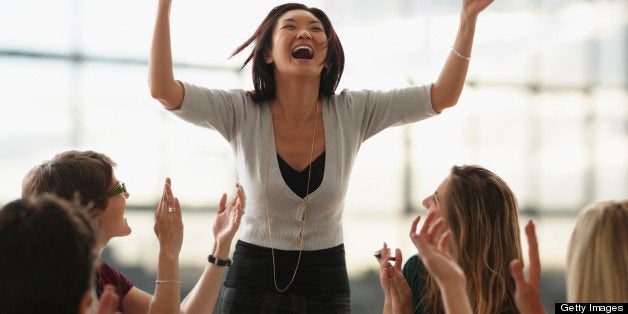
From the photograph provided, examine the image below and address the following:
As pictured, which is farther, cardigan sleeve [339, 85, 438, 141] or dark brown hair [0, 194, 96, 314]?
cardigan sleeve [339, 85, 438, 141]

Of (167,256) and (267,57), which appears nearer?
(167,256)

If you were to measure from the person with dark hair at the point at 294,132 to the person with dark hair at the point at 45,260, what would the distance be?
0.77 metres

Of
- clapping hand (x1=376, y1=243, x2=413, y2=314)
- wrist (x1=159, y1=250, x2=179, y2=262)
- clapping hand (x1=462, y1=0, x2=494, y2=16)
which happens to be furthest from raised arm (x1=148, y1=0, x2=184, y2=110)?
clapping hand (x1=462, y1=0, x2=494, y2=16)

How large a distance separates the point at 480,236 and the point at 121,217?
2.95 ft

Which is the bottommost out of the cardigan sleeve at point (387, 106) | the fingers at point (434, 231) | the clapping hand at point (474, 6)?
the fingers at point (434, 231)

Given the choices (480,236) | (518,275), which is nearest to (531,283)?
(518,275)

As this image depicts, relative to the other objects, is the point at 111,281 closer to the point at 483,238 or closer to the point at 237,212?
the point at 237,212

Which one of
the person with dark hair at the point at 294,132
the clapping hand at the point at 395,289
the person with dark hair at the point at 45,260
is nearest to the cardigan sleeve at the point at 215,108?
the person with dark hair at the point at 294,132

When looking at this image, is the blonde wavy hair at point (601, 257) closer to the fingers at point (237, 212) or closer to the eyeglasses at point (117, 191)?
the fingers at point (237, 212)

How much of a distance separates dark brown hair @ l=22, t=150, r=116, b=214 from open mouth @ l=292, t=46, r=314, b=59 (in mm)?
559

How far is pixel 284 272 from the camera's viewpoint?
2.05 metres

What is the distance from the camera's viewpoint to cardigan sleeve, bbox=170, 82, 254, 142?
6.63 ft

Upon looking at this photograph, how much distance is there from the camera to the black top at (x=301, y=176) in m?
2.05

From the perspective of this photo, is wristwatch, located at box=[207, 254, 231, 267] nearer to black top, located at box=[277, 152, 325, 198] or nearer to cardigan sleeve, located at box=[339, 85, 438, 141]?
black top, located at box=[277, 152, 325, 198]
